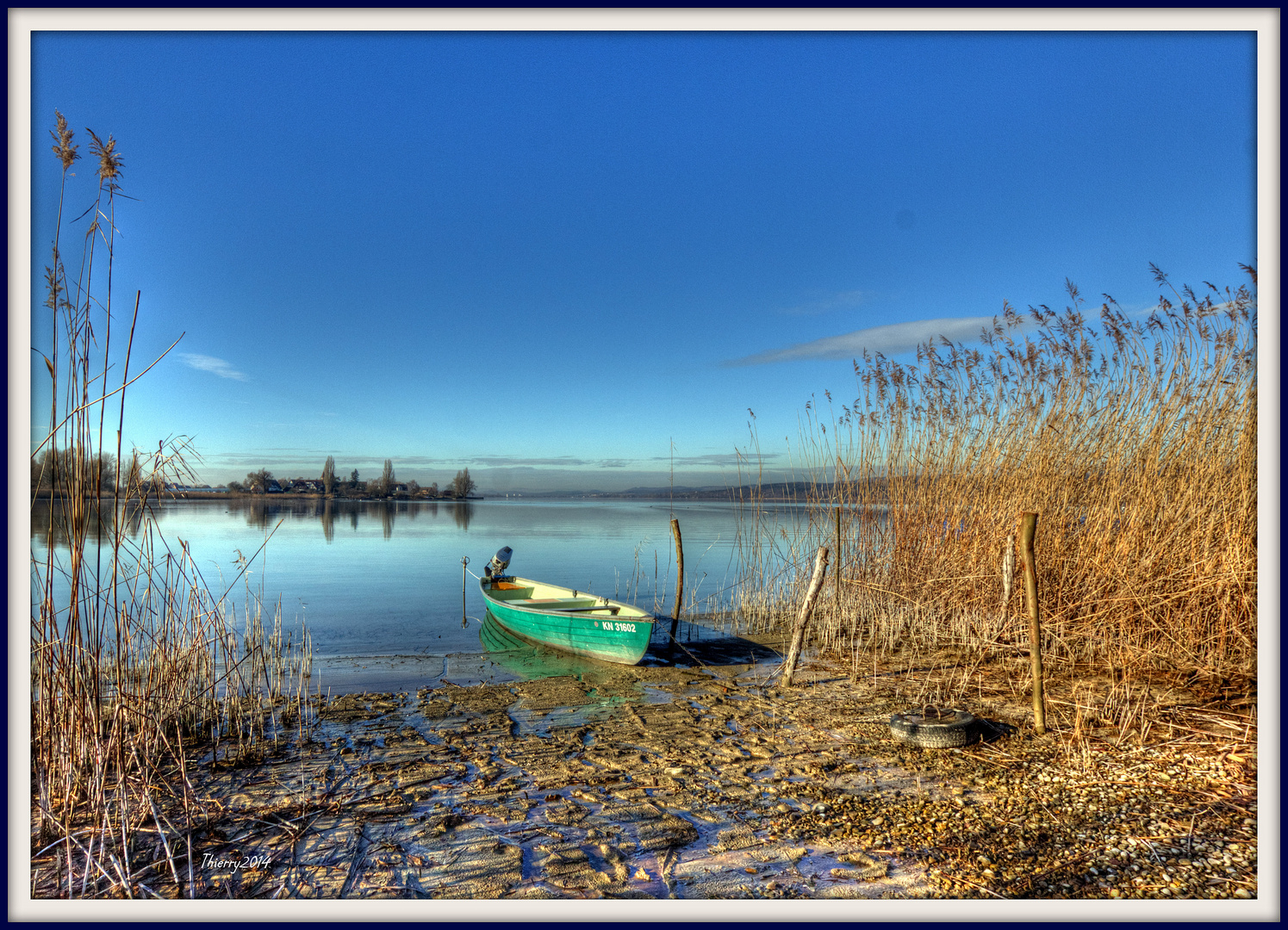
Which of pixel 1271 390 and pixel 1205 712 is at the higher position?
pixel 1271 390

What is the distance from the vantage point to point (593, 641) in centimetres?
1072

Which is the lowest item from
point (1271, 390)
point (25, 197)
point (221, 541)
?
point (221, 541)

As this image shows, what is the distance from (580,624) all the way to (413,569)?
15.4 m

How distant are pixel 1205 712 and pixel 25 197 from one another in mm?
9183

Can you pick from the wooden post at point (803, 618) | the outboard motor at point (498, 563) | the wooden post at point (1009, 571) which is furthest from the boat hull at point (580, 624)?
the wooden post at point (1009, 571)

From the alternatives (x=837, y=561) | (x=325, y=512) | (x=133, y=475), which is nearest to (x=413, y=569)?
(x=837, y=561)

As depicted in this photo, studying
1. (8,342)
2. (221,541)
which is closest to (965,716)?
(8,342)

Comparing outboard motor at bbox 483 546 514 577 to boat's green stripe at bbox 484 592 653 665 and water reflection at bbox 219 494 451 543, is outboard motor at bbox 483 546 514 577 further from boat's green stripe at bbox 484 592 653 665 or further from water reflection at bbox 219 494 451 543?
water reflection at bbox 219 494 451 543

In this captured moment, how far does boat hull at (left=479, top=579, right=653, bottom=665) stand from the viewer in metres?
10.3

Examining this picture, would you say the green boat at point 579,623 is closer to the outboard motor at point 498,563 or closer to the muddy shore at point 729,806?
the outboard motor at point 498,563

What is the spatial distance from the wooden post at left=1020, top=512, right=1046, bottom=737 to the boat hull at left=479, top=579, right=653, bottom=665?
508 centimetres

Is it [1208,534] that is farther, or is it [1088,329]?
[1088,329]

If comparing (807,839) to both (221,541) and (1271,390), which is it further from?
(221,541)

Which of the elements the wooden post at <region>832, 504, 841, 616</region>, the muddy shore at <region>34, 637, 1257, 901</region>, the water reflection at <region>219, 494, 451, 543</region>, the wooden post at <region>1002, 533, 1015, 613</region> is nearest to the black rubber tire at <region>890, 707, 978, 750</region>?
the muddy shore at <region>34, 637, 1257, 901</region>
